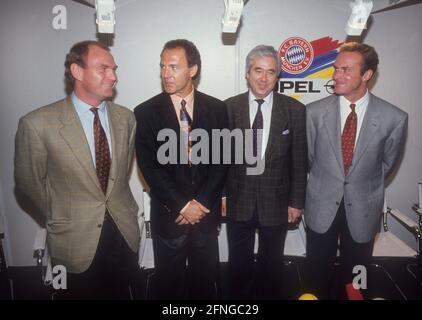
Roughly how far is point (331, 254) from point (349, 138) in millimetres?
1081

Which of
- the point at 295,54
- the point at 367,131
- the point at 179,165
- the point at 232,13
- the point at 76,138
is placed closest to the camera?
the point at 76,138

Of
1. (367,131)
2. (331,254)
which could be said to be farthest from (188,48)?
(331,254)

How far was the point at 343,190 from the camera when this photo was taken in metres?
3.02

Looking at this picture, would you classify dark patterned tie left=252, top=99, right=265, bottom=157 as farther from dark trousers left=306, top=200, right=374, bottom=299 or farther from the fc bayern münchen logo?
the fc bayern münchen logo

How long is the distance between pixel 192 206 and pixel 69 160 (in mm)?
974

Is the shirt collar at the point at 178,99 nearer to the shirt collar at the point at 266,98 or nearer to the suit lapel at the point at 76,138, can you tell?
the shirt collar at the point at 266,98

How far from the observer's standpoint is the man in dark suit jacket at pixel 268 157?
297 centimetres

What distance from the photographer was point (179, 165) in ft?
9.32

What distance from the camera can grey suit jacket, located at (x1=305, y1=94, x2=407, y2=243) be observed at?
296 centimetres

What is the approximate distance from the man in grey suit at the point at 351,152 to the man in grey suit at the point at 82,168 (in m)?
1.60

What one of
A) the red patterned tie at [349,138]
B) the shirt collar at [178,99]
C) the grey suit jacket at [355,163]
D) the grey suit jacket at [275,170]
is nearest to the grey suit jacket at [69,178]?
the shirt collar at [178,99]

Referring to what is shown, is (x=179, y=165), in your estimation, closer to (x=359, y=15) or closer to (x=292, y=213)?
(x=292, y=213)

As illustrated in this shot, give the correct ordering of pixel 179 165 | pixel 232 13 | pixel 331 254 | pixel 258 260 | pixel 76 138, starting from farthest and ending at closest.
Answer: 1. pixel 258 260
2. pixel 331 254
3. pixel 179 165
4. pixel 232 13
5. pixel 76 138

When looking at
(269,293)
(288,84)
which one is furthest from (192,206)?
(288,84)
